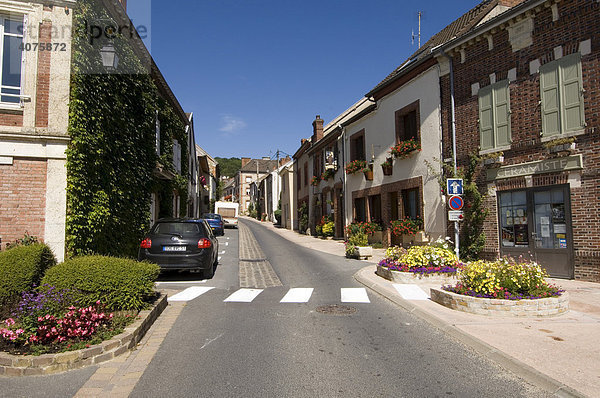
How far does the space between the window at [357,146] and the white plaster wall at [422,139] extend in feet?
3.46

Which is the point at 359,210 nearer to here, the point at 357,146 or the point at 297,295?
the point at 357,146

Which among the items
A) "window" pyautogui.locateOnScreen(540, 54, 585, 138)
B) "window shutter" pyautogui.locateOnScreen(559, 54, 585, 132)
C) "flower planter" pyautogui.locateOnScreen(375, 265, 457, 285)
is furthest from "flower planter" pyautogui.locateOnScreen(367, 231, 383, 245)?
"window shutter" pyautogui.locateOnScreen(559, 54, 585, 132)

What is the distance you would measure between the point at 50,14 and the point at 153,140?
17.7 ft

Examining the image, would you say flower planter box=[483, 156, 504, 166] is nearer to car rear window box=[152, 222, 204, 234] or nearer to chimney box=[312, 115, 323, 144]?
car rear window box=[152, 222, 204, 234]

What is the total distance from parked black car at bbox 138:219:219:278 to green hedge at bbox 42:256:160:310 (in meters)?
3.57

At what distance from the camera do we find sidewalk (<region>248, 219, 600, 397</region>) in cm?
391

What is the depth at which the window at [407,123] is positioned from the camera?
15.7 metres

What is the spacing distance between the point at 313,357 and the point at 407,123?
45.0 ft

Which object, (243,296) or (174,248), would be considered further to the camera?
(174,248)

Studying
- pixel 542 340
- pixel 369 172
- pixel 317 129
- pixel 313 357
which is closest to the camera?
pixel 313 357

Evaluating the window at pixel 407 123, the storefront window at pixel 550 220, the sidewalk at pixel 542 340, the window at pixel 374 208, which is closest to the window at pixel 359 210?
the window at pixel 374 208

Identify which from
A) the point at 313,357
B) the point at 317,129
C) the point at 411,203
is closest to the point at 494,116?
the point at 411,203

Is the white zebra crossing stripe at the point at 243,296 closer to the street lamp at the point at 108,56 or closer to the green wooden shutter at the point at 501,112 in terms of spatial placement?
→ the street lamp at the point at 108,56

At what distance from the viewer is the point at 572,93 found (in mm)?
9758
